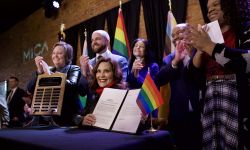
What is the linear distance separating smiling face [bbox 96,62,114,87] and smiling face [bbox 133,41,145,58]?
985 mm

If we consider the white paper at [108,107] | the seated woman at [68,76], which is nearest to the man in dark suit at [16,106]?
the seated woman at [68,76]

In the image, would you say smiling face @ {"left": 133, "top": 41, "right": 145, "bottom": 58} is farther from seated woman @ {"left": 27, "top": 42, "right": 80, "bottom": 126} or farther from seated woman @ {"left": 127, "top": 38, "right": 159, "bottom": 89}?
seated woman @ {"left": 27, "top": 42, "right": 80, "bottom": 126}

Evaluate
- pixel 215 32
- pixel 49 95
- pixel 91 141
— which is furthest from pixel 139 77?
pixel 91 141

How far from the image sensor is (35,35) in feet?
29.1

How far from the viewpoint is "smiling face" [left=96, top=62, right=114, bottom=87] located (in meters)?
2.18

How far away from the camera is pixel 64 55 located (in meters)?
2.80

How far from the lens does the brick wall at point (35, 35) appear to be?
6500mm

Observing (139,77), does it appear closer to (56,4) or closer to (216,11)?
(216,11)

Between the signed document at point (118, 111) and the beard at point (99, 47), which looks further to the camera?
the beard at point (99, 47)

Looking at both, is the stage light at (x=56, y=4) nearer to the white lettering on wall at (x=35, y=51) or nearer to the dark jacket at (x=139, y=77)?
the white lettering on wall at (x=35, y=51)

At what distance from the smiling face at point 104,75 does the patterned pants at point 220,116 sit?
768 mm

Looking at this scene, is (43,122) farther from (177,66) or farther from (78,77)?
(177,66)

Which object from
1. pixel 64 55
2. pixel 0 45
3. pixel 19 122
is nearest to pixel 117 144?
pixel 64 55

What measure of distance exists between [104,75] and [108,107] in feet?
2.06
